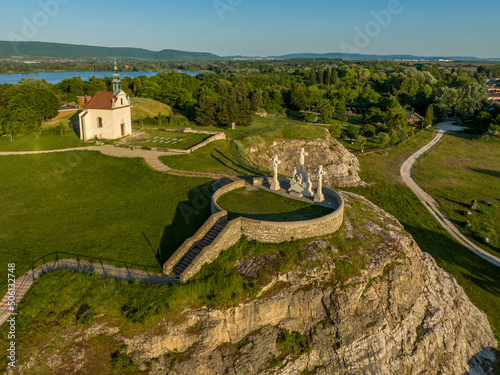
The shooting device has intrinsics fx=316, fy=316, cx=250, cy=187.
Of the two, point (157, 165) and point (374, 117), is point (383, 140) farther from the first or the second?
point (157, 165)

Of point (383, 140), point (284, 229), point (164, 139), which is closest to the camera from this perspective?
point (284, 229)

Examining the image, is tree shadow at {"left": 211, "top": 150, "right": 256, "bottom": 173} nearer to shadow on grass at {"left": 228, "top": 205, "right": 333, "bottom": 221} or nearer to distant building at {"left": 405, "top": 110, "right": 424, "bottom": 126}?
shadow on grass at {"left": 228, "top": 205, "right": 333, "bottom": 221}

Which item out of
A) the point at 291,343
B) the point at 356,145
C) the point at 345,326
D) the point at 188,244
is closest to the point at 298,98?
the point at 356,145

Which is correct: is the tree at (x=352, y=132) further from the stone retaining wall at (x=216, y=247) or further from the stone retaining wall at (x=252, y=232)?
the stone retaining wall at (x=216, y=247)

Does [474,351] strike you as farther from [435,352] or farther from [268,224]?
[268,224]

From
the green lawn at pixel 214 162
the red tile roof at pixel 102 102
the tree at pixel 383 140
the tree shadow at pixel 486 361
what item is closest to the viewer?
the tree shadow at pixel 486 361

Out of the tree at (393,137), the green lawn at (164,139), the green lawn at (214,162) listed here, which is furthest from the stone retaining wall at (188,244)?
the tree at (393,137)

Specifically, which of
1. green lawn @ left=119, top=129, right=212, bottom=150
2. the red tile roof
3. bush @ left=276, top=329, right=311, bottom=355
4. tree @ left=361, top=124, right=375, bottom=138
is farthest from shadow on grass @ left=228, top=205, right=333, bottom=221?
tree @ left=361, top=124, right=375, bottom=138

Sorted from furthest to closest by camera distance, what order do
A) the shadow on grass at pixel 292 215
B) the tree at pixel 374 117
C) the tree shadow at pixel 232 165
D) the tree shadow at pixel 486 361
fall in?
the tree at pixel 374 117
the tree shadow at pixel 232 165
the shadow on grass at pixel 292 215
the tree shadow at pixel 486 361
